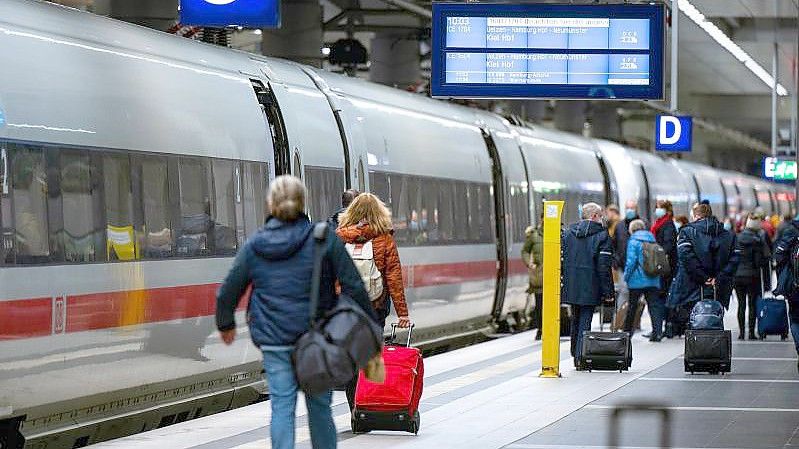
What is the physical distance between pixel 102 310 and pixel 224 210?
269 centimetres

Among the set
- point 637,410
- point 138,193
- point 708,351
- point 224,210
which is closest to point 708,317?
point 708,351

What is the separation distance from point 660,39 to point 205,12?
5.32 m

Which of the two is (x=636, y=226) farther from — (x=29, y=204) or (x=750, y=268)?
(x=29, y=204)

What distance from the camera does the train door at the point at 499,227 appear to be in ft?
83.2

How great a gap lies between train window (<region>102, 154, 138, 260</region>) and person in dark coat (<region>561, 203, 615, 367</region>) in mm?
5869

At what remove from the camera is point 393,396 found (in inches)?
444

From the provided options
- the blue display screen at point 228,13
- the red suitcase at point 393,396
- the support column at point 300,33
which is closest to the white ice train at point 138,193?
the blue display screen at point 228,13

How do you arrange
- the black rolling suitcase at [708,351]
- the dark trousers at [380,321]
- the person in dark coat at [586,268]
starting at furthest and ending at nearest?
the person in dark coat at [586,268] < the black rolling suitcase at [708,351] < the dark trousers at [380,321]

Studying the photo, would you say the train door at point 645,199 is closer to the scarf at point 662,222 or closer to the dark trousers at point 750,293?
the scarf at point 662,222

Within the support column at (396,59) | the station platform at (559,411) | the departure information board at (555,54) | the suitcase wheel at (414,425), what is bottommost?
the station platform at (559,411)

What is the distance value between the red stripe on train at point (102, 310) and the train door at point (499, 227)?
10626 millimetres

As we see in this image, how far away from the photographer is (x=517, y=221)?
26.5 metres

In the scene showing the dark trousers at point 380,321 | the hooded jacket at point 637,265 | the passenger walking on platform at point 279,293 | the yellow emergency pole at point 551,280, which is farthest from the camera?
the hooded jacket at point 637,265

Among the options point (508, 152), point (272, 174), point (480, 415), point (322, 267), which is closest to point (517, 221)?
point (508, 152)
